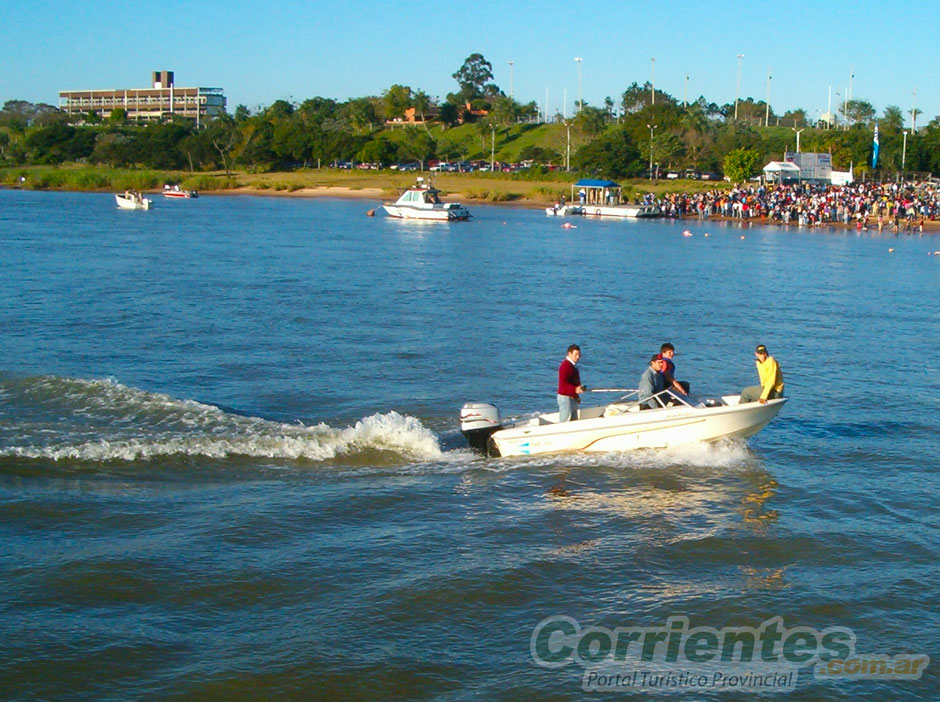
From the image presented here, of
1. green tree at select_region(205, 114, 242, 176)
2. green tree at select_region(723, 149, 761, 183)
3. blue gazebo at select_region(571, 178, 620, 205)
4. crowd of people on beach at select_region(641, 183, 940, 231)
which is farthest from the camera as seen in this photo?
green tree at select_region(205, 114, 242, 176)

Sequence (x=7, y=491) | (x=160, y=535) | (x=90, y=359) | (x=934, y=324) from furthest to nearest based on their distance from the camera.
Answer: (x=934, y=324) → (x=90, y=359) → (x=7, y=491) → (x=160, y=535)

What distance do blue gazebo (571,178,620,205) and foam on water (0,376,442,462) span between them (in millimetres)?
73447

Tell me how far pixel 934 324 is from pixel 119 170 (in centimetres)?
11148

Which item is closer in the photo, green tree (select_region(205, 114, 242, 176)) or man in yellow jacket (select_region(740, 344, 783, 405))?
man in yellow jacket (select_region(740, 344, 783, 405))

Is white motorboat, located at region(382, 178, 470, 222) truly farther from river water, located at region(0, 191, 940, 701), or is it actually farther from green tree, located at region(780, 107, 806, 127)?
green tree, located at region(780, 107, 806, 127)

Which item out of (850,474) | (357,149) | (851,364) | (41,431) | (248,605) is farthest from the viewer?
(357,149)

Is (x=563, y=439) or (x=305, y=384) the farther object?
(x=305, y=384)

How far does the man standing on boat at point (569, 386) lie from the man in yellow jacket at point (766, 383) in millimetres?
2502

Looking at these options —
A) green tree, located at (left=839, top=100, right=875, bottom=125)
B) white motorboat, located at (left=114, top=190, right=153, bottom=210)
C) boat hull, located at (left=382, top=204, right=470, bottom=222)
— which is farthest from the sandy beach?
green tree, located at (left=839, top=100, right=875, bottom=125)

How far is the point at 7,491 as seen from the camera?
1379 centimetres

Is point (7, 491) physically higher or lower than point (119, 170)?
lower

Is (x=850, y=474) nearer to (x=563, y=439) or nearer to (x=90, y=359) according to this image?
(x=563, y=439)

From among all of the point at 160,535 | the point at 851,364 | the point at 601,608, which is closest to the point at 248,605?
the point at 160,535

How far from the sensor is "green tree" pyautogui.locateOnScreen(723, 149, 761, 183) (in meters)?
90.6
